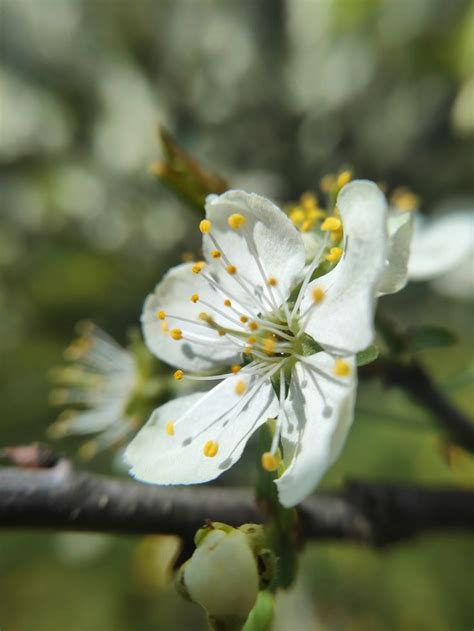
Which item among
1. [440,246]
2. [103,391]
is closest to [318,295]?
[440,246]

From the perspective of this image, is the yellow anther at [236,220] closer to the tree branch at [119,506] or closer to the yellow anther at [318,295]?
the yellow anther at [318,295]

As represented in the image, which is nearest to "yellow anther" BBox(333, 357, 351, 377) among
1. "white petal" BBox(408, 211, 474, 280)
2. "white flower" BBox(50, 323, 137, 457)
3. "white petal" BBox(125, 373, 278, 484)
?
"white petal" BBox(125, 373, 278, 484)

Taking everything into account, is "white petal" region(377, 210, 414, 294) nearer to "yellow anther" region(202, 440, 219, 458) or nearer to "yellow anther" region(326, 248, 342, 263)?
"yellow anther" region(326, 248, 342, 263)

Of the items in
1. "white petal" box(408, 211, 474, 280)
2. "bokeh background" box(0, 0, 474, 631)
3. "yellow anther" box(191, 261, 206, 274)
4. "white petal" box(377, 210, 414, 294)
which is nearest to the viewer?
"white petal" box(377, 210, 414, 294)

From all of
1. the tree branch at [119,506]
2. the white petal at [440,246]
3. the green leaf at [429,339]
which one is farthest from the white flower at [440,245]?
the tree branch at [119,506]

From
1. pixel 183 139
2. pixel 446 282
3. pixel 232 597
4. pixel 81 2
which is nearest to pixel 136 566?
pixel 232 597
